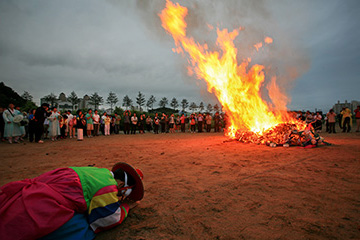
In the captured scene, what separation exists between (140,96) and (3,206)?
7104 cm

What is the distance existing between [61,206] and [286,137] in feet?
31.1

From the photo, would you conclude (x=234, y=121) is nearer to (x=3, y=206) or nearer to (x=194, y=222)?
(x=194, y=222)

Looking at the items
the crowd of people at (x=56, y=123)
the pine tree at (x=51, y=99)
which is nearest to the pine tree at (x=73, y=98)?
the pine tree at (x=51, y=99)

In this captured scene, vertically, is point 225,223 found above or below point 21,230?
below

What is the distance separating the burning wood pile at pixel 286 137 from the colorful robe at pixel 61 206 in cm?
836

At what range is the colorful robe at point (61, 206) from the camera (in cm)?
177

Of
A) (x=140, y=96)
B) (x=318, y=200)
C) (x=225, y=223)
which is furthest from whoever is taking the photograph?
(x=140, y=96)

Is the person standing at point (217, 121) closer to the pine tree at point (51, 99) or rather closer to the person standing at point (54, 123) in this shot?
the person standing at point (54, 123)

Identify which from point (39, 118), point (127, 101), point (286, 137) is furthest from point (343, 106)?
point (127, 101)

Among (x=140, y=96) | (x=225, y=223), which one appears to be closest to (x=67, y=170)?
(x=225, y=223)

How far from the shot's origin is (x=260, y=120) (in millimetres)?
11008

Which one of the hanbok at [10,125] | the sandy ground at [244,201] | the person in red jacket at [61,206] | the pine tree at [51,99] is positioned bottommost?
the sandy ground at [244,201]

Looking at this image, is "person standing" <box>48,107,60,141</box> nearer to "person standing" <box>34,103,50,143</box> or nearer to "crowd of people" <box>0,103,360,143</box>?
"crowd of people" <box>0,103,360,143</box>

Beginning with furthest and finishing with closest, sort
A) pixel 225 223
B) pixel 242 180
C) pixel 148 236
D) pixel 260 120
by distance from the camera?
pixel 260 120, pixel 242 180, pixel 225 223, pixel 148 236
